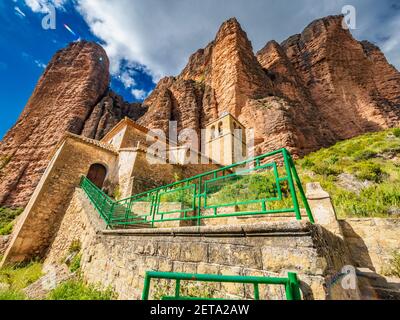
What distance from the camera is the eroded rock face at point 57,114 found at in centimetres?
2381

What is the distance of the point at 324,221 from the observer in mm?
4434

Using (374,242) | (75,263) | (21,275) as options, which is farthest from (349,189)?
(21,275)

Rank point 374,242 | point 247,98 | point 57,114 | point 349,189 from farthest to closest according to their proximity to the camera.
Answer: point 57,114 → point 247,98 → point 349,189 → point 374,242

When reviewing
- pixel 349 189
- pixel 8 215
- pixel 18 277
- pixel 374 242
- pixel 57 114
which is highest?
pixel 57 114

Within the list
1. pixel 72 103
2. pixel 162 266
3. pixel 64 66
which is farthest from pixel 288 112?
pixel 64 66

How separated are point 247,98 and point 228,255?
27.0 m

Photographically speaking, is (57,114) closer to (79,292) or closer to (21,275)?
(21,275)

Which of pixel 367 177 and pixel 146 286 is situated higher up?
pixel 367 177

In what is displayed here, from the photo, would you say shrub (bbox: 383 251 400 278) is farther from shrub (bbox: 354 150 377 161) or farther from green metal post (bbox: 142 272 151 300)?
shrub (bbox: 354 150 377 161)

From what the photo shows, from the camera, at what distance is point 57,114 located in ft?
99.1

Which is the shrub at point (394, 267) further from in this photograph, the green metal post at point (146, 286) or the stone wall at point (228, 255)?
the green metal post at point (146, 286)

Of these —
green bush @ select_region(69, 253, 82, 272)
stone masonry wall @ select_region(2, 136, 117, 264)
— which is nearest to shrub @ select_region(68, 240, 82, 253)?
green bush @ select_region(69, 253, 82, 272)

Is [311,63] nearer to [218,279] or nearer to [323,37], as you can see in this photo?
[323,37]
